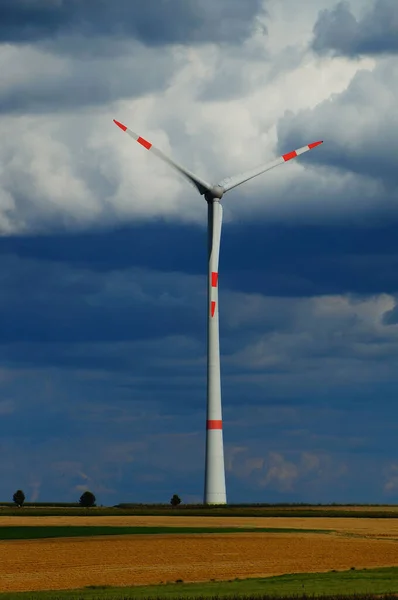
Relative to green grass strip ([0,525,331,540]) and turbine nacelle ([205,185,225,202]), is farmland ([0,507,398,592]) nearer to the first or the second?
green grass strip ([0,525,331,540])

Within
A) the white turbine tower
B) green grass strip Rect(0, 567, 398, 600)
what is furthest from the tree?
green grass strip Rect(0, 567, 398, 600)

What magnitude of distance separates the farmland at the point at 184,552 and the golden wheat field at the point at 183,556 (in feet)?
0.20

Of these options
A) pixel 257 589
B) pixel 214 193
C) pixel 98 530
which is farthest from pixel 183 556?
pixel 214 193

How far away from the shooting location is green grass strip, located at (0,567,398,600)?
203 feet

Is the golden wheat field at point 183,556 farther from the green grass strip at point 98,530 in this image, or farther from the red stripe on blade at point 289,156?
the red stripe on blade at point 289,156

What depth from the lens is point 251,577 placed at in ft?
238

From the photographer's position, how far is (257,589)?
65312mm

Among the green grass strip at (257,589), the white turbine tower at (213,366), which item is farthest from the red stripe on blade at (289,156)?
the green grass strip at (257,589)

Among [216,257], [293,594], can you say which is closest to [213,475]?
[216,257]

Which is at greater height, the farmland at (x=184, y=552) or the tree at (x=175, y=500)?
the tree at (x=175, y=500)

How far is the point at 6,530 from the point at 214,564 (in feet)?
146

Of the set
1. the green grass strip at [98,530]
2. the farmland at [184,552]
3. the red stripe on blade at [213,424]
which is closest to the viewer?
the farmland at [184,552]

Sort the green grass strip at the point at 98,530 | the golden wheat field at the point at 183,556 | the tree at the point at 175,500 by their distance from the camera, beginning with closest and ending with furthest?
the golden wheat field at the point at 183,556 < the green grass strip at the point at 98,530 < the tree at the point at 175,500

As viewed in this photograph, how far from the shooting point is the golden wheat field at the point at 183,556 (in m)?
73.5
